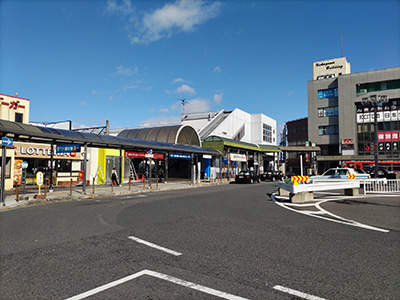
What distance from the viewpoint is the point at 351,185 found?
16875 millimetres

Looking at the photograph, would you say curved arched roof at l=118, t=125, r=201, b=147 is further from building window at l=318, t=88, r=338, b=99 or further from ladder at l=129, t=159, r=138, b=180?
building window at l=318, t=88, r=338, b=99

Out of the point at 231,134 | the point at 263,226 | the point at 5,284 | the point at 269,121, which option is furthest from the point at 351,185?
the point at 269,121

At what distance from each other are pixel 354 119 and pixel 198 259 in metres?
64.4

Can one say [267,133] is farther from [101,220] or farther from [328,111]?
[101,220]

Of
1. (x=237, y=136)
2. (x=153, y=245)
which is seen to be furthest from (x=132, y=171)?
(x=237, y=136)

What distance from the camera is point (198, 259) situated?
5.33 metres

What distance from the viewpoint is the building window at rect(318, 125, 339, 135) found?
65.1m

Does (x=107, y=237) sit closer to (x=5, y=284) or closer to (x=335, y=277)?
(x=5, y=284)

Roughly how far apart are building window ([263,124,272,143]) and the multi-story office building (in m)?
10.7

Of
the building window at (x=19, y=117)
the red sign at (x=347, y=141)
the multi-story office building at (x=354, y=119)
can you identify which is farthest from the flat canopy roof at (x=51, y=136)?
the red sign at (x=347, y=141)

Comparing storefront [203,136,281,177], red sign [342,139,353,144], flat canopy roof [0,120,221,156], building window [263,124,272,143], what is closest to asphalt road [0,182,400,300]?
flat canopy roof [0,120,221,156]

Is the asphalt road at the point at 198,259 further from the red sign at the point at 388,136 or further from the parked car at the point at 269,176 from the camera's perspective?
the red sign at the point at 388,136

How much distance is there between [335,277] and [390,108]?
211 ft

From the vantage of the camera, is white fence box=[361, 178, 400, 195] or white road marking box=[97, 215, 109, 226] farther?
white fence box=[361, 178, 400, 195]
